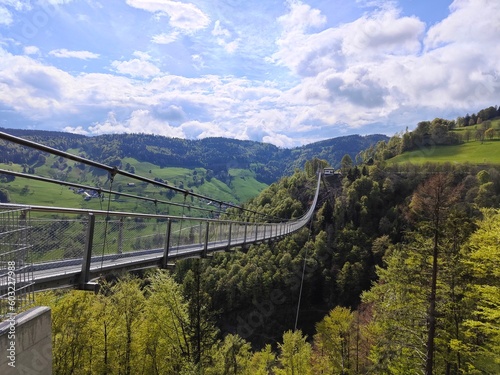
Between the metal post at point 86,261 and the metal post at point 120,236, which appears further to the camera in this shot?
the metal post at point 120,236

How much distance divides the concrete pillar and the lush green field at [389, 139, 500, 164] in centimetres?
7682

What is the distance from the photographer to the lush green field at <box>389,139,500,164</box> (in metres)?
67.6

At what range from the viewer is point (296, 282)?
53500mm

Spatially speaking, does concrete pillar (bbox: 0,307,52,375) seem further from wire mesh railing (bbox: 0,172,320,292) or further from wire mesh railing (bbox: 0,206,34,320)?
wire mesh railing (bbox: 0,172,320,292)

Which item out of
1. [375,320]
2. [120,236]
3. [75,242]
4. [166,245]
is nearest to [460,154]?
[375,320]

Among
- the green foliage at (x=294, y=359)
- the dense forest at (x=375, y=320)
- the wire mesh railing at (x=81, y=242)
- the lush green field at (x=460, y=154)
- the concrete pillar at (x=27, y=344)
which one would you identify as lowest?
the green foliage at (x=294, y=359)

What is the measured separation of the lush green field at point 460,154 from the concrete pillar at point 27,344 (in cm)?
7682

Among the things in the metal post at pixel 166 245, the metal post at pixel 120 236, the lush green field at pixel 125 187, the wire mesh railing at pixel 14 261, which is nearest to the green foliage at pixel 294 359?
the metal post at pixel 166 245

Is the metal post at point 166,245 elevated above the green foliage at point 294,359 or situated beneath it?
elevated above

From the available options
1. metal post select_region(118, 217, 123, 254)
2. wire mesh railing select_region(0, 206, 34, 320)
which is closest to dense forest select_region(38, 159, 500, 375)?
metal post select_region(118, 217, 123, 254)

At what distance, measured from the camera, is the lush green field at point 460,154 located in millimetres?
67625

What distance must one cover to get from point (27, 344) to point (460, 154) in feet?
280

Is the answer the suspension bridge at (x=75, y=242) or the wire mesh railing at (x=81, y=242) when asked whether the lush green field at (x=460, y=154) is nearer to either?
the wire mesh railing at (x=81, y=242)

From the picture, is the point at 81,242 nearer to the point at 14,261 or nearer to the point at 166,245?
the point at 14,261
